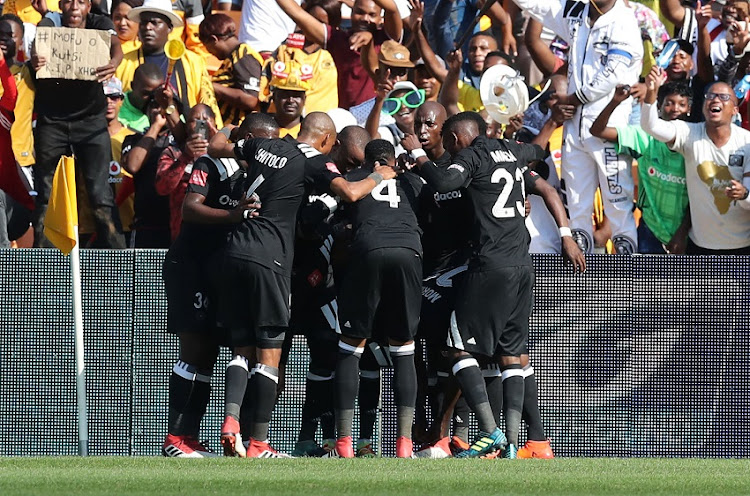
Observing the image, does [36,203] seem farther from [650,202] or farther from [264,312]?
[650,202]

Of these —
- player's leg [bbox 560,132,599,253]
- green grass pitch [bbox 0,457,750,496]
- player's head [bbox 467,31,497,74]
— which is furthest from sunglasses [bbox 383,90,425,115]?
green grass pitch [bbox 0,457,750,496]

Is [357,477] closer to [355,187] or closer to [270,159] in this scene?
[355,187]

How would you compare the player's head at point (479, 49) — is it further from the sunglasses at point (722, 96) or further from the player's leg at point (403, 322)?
the player's leg at point (403, 322)

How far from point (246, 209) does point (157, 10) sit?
16.4ft

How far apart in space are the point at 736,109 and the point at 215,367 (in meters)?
5.38

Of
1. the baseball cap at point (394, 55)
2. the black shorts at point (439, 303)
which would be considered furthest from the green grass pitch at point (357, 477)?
the baseball cap at point (394, 55)

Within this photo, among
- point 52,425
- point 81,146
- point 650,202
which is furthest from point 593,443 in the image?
point 81,146

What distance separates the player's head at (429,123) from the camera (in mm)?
10672

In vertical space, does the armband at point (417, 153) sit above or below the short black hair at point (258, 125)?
below

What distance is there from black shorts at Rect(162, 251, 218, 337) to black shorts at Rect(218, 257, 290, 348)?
0.33 m

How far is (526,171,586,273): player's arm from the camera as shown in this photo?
35.5 feet

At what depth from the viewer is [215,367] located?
11359 mm

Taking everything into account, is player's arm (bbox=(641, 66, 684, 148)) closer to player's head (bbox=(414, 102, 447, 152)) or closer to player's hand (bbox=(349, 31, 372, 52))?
player's head (bbox=(414, 102, 447, 152))

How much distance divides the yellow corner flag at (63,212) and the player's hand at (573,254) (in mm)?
3824
